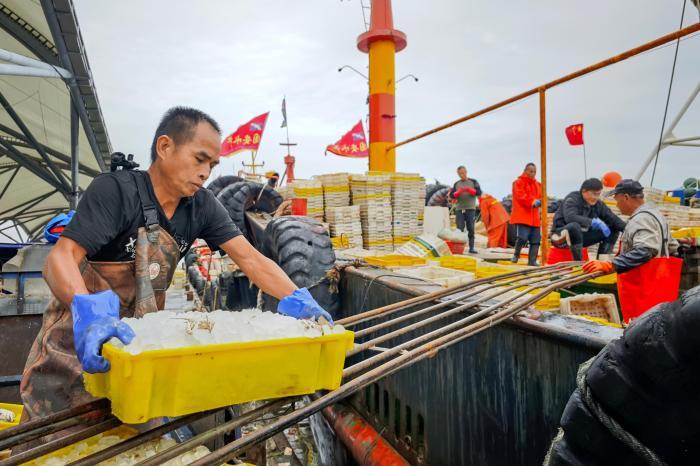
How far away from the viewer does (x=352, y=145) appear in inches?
861

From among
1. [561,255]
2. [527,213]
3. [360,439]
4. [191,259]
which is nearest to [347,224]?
[527,213]

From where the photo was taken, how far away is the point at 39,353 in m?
2.26

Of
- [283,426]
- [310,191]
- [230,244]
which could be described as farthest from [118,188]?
[310,191]

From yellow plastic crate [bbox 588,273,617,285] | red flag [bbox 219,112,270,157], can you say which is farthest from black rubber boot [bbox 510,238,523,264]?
red flag [bbox 219,112,270,157]

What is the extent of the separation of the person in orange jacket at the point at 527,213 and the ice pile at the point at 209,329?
7.14 m

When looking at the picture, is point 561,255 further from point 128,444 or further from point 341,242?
point 128,444

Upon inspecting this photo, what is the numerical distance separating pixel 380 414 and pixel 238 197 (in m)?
6.87

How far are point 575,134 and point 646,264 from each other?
37.7ft

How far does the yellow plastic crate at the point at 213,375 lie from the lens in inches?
48.6

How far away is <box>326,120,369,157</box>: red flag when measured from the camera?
21672 millimetres

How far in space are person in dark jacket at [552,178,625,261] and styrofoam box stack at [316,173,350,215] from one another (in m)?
4.58

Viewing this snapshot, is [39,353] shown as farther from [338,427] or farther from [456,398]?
[338,427]

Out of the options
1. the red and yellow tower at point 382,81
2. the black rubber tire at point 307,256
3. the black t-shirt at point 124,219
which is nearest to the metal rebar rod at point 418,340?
the black t-shirt at point 124,219

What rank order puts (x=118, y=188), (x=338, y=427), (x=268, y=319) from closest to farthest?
1. (x=268, y=319)
2. (x=118, y=188)
3. (x=338, y=427)
